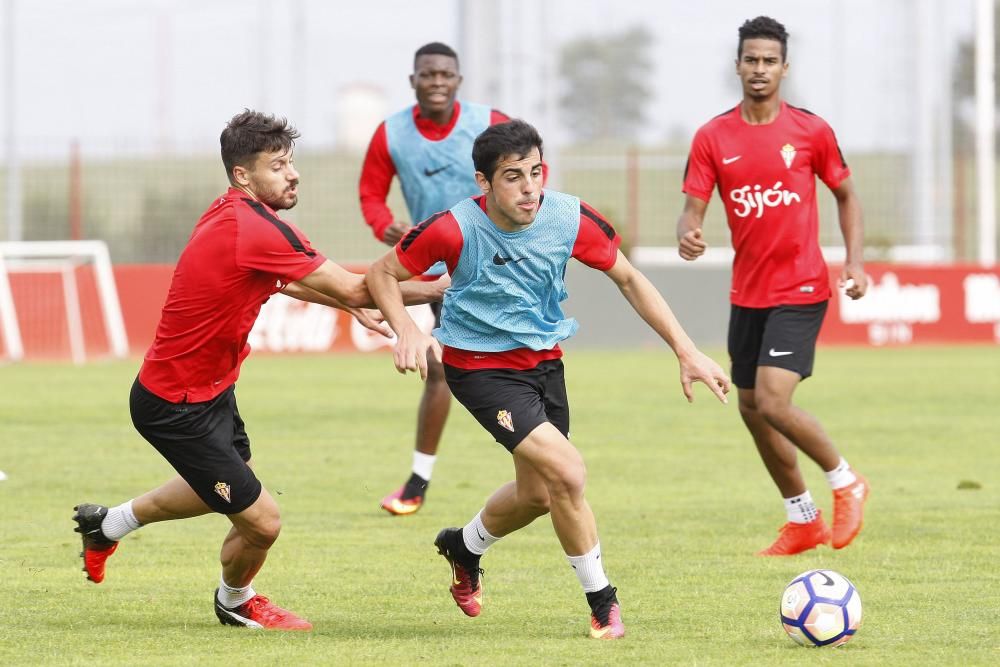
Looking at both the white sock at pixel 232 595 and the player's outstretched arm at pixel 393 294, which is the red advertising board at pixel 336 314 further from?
the player's outstretched arm at pixel 393 294

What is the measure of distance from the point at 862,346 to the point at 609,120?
2375 inches

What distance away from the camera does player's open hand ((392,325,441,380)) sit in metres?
6.11

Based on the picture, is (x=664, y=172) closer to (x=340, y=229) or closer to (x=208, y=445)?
(x=340, y=229)

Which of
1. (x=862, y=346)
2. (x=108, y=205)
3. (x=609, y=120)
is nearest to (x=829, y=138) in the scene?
(x=862, y=346)

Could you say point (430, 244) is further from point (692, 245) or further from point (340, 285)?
point (692, 245)

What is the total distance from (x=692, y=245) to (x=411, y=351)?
8.26 feet

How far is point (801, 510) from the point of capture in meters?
8.52

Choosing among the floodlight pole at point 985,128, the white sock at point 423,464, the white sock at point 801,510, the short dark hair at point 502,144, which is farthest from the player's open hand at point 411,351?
the floodlight pole at point 985,128

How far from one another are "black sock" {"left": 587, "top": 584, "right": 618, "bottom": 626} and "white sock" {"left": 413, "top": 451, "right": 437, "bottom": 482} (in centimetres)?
363

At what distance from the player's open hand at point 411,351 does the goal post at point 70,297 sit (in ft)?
55.3

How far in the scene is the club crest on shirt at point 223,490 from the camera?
6457 millimetres

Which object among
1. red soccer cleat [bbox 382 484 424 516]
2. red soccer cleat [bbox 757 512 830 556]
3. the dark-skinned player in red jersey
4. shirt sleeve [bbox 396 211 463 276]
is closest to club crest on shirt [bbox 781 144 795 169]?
the dark-skinned player in red jersey

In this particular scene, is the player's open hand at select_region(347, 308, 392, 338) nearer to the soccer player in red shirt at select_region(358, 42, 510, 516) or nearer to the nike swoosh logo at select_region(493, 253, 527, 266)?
the nike swoosh logo at select_region(493, 253, 527, 266)

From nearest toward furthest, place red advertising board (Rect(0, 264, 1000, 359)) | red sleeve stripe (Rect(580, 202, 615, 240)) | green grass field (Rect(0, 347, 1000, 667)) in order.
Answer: green grass field (Rect(0, 347, 1000, 667)), red sleeve stripe (Rect(580, 202, 615, 240)), red advertising board (Rect(0, 264, 1000, 359))
